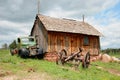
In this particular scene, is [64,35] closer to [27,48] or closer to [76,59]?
[27,48]

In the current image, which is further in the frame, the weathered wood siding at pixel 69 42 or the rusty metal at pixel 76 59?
the weathered wood siding at pixel 69 42

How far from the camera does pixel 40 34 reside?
29.3m

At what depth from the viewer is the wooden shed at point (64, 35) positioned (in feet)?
90.1

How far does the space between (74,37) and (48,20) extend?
399 cm

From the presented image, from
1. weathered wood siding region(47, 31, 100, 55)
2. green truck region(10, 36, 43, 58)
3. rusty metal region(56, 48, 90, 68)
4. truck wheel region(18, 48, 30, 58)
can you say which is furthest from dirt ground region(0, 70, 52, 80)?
weathered wood siding region(47, 31, 100, 55)

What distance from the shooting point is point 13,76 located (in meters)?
14.1

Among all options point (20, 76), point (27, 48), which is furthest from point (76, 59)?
point (20, 76)

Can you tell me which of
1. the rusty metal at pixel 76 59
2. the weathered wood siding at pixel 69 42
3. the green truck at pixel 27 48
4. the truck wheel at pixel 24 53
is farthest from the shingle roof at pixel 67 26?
the rusty metal at pixel 76 59

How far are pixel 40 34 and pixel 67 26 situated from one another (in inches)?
143

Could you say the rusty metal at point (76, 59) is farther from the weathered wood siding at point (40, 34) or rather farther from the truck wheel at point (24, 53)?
the weathered wood siding at point (40, 34)

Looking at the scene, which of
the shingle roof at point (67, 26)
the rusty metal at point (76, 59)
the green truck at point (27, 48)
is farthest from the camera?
the shingle roof at point (67, 26)

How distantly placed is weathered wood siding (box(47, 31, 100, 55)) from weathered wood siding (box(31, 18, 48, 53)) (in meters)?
0.82

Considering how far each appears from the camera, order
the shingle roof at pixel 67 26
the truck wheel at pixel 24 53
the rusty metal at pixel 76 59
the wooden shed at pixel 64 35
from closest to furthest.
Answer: the rusty metal at pixel 76 59 < the truck wheel at pixel 24 53 < the wooden shed at pixel 64 35 < the shingle roof at pixel 67 26

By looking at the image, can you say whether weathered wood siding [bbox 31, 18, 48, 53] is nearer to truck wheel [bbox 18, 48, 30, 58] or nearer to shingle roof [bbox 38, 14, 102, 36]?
shingle roof [bbox 38, 14, 102, 36]
